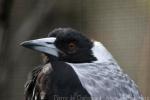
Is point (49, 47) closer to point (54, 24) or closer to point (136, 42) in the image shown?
point (136, 42)

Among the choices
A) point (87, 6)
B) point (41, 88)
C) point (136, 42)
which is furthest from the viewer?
point (87, 6)

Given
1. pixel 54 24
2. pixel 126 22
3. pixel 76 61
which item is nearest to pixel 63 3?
pixel 54 24

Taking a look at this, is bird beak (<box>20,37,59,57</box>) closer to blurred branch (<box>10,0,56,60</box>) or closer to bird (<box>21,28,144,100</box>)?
bird (<box>21,28,144,100</box>)

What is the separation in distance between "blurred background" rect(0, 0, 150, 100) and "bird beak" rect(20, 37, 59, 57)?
0.96 m

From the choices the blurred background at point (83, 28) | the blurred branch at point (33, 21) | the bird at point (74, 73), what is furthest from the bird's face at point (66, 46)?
the blurred branch at point (33, 21)

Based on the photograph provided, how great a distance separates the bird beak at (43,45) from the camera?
2455mm

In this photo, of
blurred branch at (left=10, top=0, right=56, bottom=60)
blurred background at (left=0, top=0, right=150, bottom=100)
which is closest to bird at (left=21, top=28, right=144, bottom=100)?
blurred background at (left=0, top=0, right=150, bottom=100)

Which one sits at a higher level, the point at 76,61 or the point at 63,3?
the point at 63,3

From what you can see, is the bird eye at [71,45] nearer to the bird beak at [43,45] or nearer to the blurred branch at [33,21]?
the bird beak at [43,45]

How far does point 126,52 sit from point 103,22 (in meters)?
0.23

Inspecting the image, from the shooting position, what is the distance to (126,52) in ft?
11.8

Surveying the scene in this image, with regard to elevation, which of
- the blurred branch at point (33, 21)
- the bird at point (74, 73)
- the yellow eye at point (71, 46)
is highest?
the blurred branch at point (33, 21)

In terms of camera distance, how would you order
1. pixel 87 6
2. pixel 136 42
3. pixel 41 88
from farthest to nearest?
pixel 87 6
pixel 136 42
pixel 41 88

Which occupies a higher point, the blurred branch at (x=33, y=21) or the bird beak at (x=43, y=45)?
the blurred branch at (x=33, y=21)
